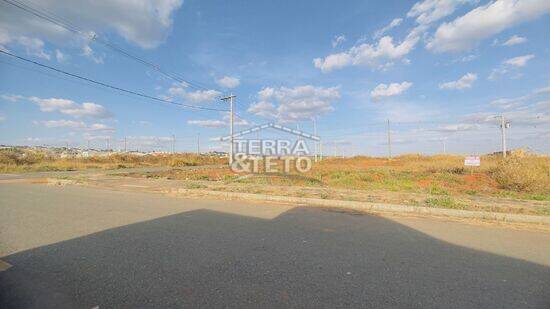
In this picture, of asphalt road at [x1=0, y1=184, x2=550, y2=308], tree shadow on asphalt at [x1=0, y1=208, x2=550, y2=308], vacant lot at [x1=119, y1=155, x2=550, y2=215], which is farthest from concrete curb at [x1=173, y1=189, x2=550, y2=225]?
tree shadow on asphalt at [x1=0, y1=208, x2=550, y2=308]

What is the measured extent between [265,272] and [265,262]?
0.35 m

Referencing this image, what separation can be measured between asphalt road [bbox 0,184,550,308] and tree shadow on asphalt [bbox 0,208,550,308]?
0.05 ft

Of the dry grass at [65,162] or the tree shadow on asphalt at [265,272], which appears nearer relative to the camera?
the tree shadow on asphalt at [265,272]

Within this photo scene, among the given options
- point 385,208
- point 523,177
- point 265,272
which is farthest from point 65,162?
point 523,177

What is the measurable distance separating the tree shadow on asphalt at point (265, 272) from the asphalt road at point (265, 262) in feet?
0.05

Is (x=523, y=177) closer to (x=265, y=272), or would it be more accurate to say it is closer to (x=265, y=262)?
(x=265, y=262)

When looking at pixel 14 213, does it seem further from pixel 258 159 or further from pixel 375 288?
pixel 258 159

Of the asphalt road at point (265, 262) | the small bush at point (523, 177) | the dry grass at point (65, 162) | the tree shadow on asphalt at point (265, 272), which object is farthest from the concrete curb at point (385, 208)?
the dry grass at point (65, 162)

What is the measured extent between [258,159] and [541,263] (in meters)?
32.5

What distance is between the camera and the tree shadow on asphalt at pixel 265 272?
3.12 metres

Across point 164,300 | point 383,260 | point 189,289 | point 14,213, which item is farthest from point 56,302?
point 14,213

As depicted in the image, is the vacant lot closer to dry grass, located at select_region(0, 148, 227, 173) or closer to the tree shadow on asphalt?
the tree shadow on asphalt

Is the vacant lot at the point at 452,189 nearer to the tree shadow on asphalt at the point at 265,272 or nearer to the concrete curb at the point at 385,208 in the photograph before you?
the concrete curb at the point at 385,208

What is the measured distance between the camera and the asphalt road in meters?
3.16
